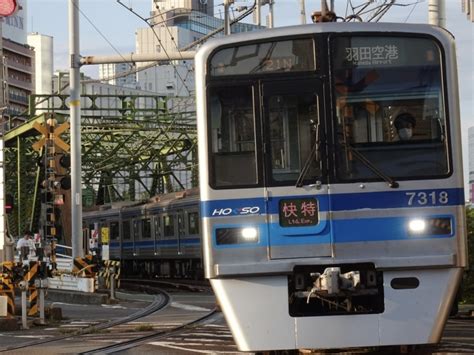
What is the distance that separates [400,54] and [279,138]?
130 centimetres

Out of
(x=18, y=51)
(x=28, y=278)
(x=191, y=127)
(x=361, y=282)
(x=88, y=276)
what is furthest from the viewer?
(x=18, y=51)

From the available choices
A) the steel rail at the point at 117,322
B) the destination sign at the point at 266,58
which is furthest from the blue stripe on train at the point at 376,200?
the steel rail at the point at 117,322

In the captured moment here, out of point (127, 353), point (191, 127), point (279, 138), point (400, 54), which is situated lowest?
point (127, 353)

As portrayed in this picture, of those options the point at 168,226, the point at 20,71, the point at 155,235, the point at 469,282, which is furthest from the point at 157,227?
the point at 20,71

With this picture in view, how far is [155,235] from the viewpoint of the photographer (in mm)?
39906

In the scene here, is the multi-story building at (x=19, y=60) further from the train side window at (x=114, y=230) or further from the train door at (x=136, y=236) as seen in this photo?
the train door at (x=136, y=236)

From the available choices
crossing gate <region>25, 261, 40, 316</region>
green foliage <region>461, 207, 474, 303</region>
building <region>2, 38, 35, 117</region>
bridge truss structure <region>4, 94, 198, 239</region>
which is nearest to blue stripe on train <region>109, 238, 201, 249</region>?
bridge truss structure <region>4, 94, 198, 239</region>

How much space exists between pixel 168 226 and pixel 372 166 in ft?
95.3

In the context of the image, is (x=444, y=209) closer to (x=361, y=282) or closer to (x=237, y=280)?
(x=361, y=282)

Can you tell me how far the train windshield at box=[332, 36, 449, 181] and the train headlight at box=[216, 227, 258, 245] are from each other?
0.91 m

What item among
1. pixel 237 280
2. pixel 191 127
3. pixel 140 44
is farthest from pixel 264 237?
pixel 140 44

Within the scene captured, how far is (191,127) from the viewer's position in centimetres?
4825

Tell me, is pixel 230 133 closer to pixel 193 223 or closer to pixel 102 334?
pixel 102 334

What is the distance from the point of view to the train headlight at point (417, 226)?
363 inches
